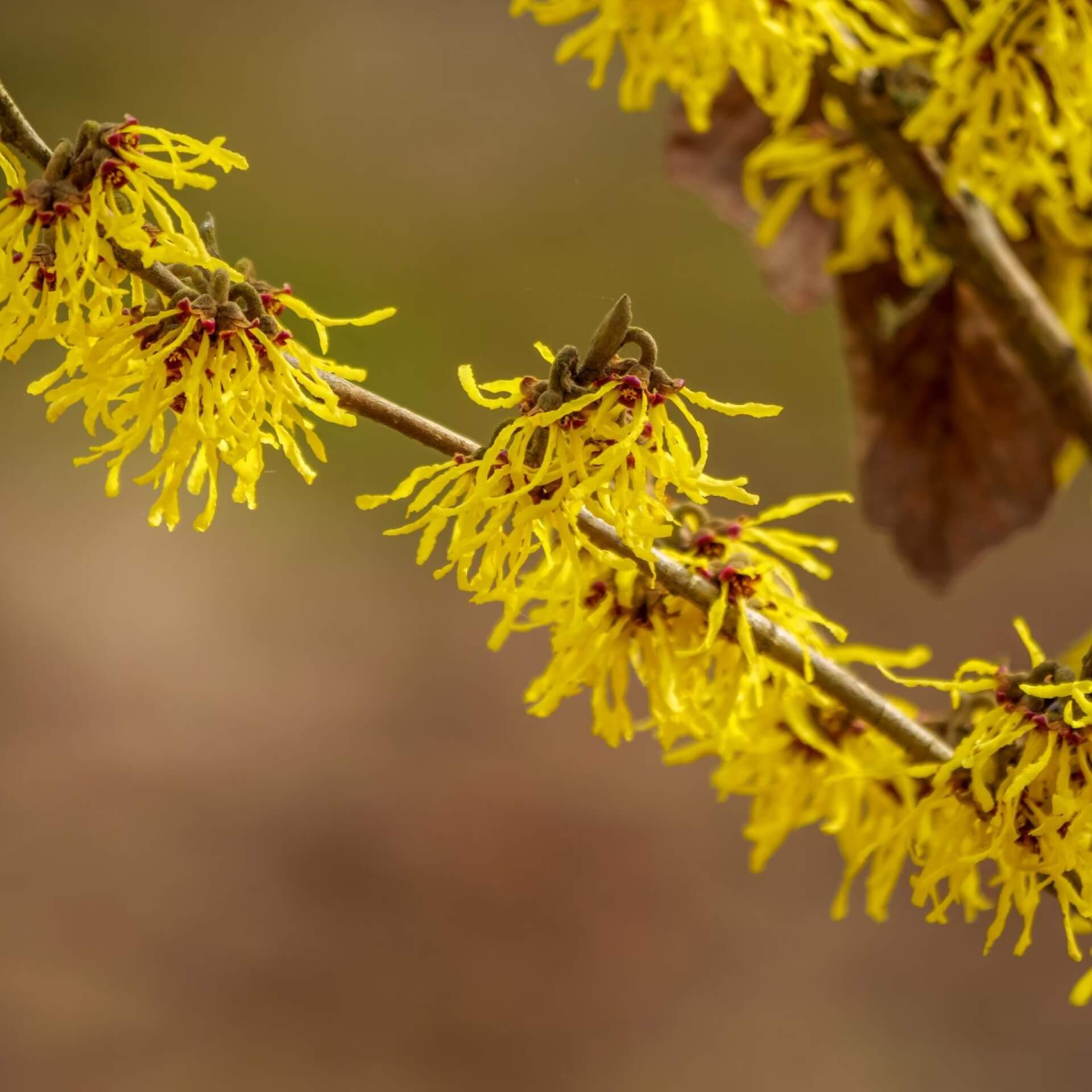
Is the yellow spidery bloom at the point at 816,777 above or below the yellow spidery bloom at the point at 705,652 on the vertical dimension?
below

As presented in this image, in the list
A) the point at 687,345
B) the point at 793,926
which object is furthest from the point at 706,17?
the point at 793,926

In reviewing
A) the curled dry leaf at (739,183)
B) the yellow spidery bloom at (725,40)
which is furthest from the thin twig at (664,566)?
the curled dry leaf at (739,183)

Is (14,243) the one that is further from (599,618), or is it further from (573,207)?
(573,207)

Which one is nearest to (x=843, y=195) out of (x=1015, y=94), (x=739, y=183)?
(x=739, y=183)

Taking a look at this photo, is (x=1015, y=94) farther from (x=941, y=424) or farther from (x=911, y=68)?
(x=941, y=424)

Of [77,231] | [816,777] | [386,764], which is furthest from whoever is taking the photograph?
[386,764]

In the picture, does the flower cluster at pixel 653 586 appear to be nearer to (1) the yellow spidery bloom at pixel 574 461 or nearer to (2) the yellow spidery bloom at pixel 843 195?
(1) the yellow spidery bloom at pixel 574 461
